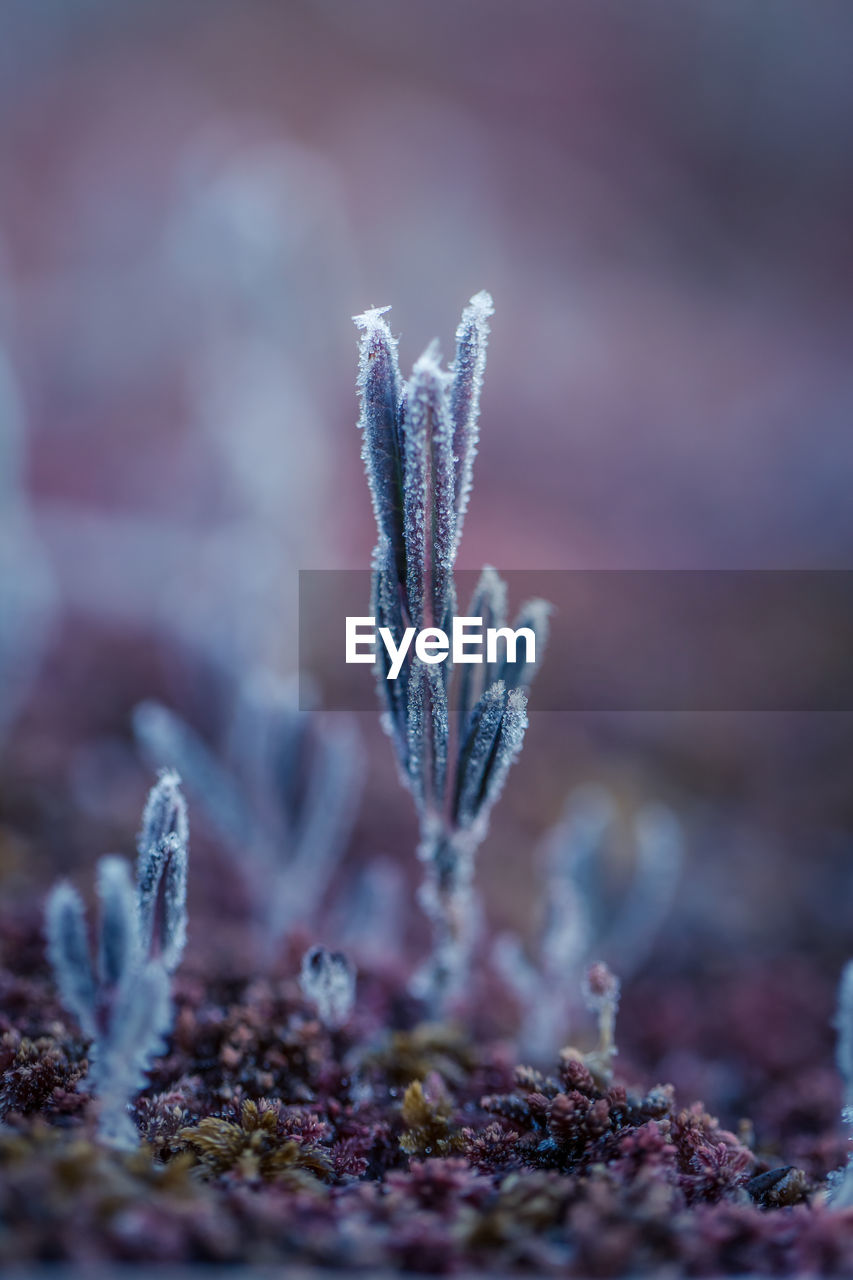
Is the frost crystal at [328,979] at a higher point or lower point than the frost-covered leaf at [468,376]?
lower

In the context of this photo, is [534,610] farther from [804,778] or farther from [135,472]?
[135,472]

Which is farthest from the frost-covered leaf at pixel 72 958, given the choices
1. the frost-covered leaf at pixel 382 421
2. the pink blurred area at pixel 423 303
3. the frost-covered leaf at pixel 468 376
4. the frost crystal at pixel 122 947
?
the pink blurred area at pixel 423 303

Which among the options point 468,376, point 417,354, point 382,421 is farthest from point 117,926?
point 417,354

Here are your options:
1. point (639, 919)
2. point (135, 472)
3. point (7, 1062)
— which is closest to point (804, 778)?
point (639, 919)

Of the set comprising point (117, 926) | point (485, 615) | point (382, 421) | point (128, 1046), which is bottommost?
point (128, 1046)

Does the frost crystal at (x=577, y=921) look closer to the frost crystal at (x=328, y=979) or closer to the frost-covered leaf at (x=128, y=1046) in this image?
the frost crystal at (x=328, y=979)

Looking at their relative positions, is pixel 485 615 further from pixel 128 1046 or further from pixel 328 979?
pixel 128 1046
